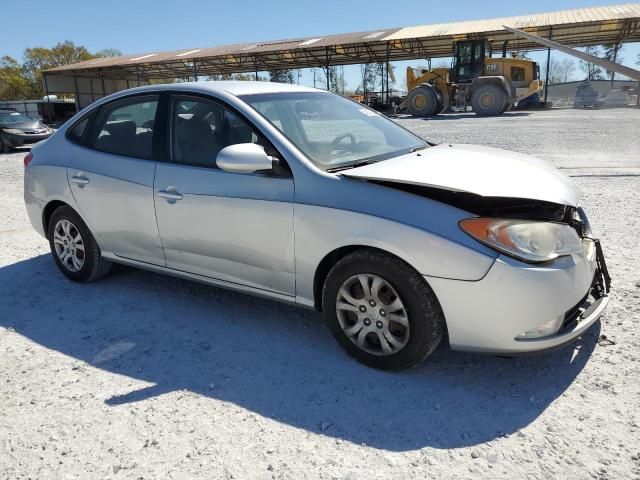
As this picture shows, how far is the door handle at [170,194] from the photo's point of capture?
3.56 metres

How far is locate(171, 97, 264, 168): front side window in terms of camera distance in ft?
11.4

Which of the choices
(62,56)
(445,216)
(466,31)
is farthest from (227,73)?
(445,216)

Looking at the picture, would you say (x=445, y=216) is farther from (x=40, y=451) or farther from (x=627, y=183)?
(x=627, y=183)

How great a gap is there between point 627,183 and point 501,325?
664 cm

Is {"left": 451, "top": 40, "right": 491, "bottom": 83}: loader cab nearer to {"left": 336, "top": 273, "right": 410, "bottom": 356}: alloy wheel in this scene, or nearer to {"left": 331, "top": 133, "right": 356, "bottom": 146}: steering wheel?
{"left": 331, "top": 133, "right": 356, "bottom": 146}: steering wheel

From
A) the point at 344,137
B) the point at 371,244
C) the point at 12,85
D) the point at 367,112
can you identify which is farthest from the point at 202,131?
the point at 12,85

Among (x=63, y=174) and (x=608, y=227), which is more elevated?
(x=63, y=174)

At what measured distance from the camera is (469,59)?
24078 millimetres

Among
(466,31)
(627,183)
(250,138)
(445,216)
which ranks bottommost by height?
(627,183)

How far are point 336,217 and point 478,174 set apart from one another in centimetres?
84

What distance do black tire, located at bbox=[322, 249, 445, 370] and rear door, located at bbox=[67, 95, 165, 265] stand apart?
1599mm

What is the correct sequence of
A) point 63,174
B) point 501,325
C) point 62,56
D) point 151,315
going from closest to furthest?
1. point 501,325
2. point 151,315
3. point 63,174
4. point 62,56

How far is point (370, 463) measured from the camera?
2.25m

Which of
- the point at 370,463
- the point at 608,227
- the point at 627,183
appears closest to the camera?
the point at 370,463
